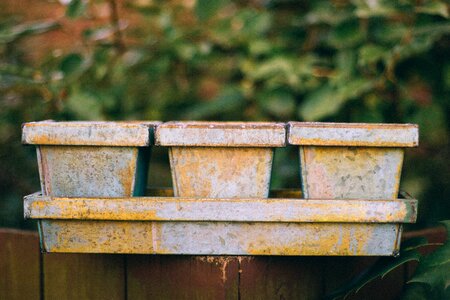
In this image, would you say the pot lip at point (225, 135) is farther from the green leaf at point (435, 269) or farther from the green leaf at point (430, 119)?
the green leaf at point (430, 119)

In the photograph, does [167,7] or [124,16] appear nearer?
[167,7]

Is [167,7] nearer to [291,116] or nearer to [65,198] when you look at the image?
[291,116]

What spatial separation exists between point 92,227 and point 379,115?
856 millimetres

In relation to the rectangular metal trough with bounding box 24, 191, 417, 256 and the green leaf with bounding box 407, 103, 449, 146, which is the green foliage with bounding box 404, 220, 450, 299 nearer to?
the rectangular metal trough with bounding box 24, 191, 417, 256

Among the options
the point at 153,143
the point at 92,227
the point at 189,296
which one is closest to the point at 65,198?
the point at 92,227

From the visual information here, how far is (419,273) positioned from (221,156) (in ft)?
1.18

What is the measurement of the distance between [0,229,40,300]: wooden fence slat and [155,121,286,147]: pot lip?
0.41m

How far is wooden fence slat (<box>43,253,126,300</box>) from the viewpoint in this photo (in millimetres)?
931

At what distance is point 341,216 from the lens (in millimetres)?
786

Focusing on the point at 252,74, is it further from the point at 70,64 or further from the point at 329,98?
the point at 70,64

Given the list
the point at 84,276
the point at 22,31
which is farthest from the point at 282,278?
the point at 22,31

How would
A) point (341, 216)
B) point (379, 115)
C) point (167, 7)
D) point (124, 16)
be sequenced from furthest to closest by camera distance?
point (124, 16) < point (167, 7) < point (379, 115) < point (341, 216)

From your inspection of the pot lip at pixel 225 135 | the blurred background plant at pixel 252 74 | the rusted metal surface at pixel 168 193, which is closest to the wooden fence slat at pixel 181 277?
the rusted metal surface at pixel 168 193

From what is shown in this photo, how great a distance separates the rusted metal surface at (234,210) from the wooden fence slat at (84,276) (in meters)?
0.17
